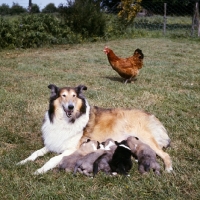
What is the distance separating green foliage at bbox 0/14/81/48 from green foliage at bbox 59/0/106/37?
1.59ft

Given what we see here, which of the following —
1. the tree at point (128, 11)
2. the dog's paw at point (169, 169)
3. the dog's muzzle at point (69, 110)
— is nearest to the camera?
the dog's paw at point (169, 169)

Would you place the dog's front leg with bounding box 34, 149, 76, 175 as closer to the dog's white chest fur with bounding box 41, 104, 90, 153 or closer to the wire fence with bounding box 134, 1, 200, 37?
the dog's white chest fur with bounding box 41, 104, 90, 153

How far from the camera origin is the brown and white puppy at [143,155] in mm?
3271

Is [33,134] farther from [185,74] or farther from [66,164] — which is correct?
[185,74]

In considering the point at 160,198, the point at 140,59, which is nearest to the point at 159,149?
the point at 160,198

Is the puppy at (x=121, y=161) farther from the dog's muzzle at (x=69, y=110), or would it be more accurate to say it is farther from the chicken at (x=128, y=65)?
the chicken at (x=128, y=65)

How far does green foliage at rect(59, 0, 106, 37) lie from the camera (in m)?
14.6

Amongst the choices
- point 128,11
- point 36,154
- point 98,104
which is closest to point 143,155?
point 36,154

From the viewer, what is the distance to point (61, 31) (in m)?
14.2

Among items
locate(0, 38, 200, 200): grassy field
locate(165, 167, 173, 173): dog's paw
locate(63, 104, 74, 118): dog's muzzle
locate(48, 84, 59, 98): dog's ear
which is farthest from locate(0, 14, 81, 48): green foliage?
locate(165, 167, 173, 173): dog's paw

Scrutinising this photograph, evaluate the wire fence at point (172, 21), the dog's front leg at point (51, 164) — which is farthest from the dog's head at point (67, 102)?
the wire fence at point (172, 21)

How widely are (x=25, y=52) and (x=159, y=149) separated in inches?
368

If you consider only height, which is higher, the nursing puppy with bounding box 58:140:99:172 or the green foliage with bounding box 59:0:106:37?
the green foliage with bounding box 59:0:106:37

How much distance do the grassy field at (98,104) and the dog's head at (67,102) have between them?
547 mm
